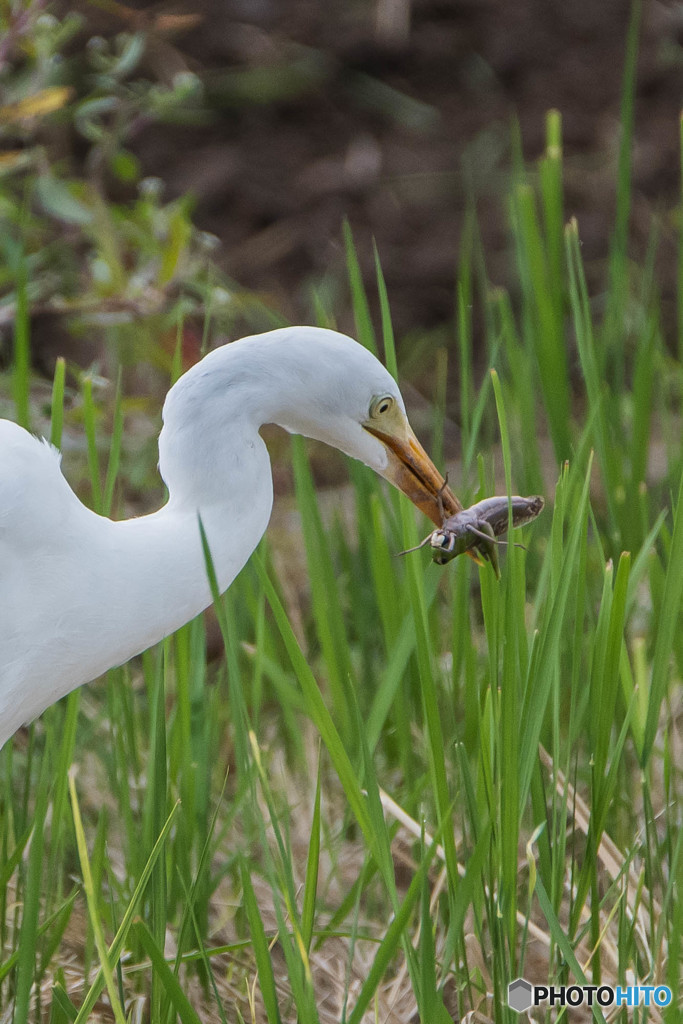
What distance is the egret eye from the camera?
1039mm

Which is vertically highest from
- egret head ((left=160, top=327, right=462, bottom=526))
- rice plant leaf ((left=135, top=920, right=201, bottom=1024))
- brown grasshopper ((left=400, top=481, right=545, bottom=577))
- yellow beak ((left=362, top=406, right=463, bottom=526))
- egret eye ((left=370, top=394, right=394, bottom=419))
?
egret head ((left=160, top=327, right=462, bottom=526))

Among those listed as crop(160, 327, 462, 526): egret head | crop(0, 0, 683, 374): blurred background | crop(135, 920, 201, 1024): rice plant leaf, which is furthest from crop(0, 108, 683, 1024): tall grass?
crop(0, 0, 683, 374): blurred background

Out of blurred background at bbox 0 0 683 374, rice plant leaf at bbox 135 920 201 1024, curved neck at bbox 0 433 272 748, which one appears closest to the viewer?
rice plant leaf at bbox 135 920 201 1024

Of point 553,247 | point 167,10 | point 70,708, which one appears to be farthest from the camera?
point 167,10

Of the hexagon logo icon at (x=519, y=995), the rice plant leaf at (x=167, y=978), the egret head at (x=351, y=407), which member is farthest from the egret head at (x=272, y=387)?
the hexagon logo icon at (x=519, y=995)

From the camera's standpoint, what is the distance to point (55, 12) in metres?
2.70

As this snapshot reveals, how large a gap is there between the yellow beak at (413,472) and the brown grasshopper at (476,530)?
0.4 inches

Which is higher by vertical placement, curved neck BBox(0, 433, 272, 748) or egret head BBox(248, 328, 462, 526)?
egret head BBox(248, 328, 462, 526)

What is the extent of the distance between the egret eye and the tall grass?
0.09m

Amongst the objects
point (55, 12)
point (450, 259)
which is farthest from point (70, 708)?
point (450, 259)

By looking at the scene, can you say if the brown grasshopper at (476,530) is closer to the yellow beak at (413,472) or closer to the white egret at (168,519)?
the yellow beak at (413,472)

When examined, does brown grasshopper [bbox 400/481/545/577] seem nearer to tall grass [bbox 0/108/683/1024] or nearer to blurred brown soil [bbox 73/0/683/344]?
tall grass [bbox 0/108/683/1024]

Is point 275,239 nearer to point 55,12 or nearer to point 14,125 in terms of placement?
point 55,12

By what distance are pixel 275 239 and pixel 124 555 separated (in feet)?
7.69
